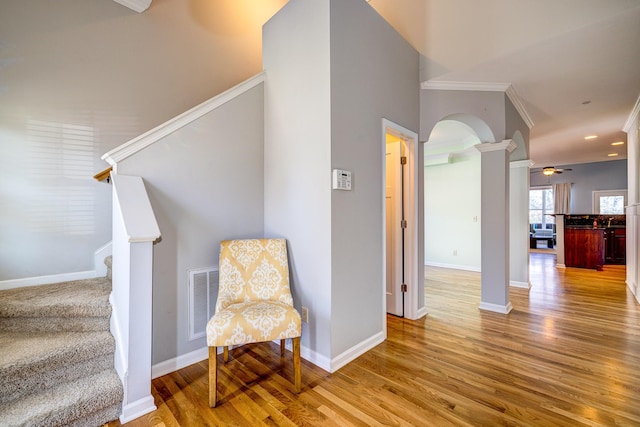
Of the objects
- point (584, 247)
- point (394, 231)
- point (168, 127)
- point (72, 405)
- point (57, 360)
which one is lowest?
point (72, 405)

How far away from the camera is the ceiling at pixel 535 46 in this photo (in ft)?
7.59

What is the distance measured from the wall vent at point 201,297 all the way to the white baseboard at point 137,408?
0.55m

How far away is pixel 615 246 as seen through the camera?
668 cm

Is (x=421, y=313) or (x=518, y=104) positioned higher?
(x=518, y=104)

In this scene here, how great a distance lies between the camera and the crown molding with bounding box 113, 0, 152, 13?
9.32ft

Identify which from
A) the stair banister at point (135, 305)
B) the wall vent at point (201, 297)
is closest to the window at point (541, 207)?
the wall vent at point (201, 297)

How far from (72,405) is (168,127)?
179 cm

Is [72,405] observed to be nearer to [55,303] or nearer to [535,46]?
[55,303]

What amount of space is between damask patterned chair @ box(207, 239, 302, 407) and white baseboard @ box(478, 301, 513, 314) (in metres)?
2.61

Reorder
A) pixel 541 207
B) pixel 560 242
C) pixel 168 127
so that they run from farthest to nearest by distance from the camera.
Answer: pixel 541 207 → pixel 560 242 → pixel 168 127

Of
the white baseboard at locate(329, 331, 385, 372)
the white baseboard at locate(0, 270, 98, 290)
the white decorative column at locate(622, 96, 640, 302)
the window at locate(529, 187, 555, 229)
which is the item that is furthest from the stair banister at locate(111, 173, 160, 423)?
the window at locate(529, 187, 555, 229)

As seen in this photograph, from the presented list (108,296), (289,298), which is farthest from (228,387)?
(108,296)

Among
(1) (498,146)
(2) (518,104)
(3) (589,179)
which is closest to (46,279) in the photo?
(1) (498,146)

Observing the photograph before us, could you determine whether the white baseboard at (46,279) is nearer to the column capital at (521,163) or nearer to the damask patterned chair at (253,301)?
the damask patterned chair at (253,301)
